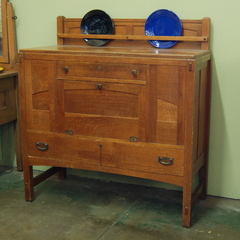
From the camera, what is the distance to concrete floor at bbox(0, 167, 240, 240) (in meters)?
2.74

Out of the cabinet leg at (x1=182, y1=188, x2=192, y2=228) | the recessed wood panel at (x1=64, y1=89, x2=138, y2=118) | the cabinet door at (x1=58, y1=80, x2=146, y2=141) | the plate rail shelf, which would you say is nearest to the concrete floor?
the cabinet leg at (x1=182, y1=188, x2=192, y2=228)

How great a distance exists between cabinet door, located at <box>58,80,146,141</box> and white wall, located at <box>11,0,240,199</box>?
73 cm

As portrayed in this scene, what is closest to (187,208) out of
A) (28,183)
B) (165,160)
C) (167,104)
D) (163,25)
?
(165,160)

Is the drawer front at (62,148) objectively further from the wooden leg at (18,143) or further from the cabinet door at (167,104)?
the wooden leg at (18,143)

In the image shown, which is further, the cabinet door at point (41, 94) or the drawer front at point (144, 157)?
the cabinet door at point (41, 94)

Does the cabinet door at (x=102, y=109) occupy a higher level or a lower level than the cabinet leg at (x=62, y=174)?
higher

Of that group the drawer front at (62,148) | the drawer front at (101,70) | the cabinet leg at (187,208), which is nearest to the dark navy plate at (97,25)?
the drawer front at (101,70)

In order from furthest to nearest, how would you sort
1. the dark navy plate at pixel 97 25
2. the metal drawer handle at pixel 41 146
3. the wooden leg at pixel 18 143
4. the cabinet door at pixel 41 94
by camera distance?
the wooden leg at pixel 18 143, the dark navy plate at pixel 97 25, the metal drawer handle at pixel 41 146, the cabinet door at pixel 41 94

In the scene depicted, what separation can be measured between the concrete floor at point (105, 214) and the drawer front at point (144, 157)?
0.38m

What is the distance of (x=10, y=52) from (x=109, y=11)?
0.99m

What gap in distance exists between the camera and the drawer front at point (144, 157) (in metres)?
2.76

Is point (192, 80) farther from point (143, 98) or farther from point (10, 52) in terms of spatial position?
point (10, 52)

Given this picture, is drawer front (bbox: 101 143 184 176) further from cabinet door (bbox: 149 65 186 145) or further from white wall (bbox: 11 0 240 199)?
white wall (bbox: 11 0 240 199)

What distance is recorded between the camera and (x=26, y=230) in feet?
9.16
